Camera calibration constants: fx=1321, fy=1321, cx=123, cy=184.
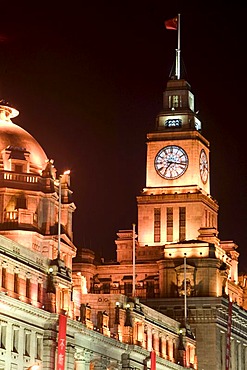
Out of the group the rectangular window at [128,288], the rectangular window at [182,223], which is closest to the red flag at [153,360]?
the rectangular window at [128,288]

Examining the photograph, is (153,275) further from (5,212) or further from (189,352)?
(5,212)

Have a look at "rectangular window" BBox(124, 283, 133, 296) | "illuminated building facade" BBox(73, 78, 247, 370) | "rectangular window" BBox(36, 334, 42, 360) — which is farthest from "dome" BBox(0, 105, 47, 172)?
"rectangular window" BBox(36, 334, 42, 360)

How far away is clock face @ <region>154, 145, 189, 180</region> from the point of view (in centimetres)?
19712

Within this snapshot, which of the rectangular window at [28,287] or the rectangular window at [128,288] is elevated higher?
the rectangular window at [128,288]

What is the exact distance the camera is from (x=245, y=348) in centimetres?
19775

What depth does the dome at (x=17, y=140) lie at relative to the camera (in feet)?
507

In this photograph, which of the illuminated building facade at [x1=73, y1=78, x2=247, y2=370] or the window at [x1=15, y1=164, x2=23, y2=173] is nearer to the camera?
the window at [x1=15, y1=164, x2=23, y2=173]

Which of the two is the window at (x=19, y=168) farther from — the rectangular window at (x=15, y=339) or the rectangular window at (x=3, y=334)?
the rectangular window at (x=3, y=334)

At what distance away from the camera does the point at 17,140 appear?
155 meters

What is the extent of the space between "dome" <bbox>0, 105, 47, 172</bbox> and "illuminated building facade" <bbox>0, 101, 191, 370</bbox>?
12 cm

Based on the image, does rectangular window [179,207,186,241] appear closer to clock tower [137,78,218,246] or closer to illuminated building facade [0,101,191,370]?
clock tower [137,78,218,246]

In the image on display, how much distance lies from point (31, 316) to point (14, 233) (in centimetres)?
3790

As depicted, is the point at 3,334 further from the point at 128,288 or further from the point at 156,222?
the point at 156,222

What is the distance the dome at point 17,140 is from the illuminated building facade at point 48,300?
0.38ft
